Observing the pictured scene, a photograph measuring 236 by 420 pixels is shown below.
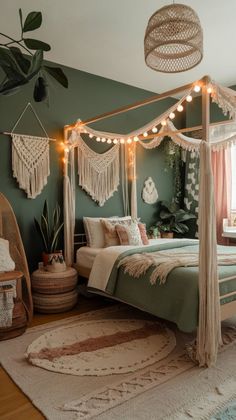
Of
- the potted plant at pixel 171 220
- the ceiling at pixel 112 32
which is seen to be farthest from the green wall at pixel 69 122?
the ceiling at pixel 112 32

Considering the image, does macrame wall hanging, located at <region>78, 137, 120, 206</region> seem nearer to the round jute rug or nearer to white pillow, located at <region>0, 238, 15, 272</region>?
white pillow, located at <region>0, 238, 15, 272</region>

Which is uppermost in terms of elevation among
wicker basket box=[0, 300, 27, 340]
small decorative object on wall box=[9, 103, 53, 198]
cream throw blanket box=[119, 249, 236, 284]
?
small decorative object on wall box=[9, 103, 53, 198]

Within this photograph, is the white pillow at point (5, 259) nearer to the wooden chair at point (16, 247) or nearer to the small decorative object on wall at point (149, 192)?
the wooden chair at point (16, 247)

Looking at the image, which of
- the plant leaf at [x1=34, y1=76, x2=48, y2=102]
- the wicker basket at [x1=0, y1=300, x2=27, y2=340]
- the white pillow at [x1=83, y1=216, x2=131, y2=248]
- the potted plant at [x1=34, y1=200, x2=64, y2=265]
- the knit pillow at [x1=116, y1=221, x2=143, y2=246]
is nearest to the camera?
the plant leaf at [x1=34, y1=76, x2=48, y2=102]

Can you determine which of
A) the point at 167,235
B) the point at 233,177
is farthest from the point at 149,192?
the point at 233,177

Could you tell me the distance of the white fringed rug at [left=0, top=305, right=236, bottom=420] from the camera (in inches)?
75.9

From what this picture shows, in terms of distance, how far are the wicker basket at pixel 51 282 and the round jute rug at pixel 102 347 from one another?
0.48 meters

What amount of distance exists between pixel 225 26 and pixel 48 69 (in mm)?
2703

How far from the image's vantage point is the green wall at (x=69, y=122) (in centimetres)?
381

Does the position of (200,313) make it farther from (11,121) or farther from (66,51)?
(66,51)

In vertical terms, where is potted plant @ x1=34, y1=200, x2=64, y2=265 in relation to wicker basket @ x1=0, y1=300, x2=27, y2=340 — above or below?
above

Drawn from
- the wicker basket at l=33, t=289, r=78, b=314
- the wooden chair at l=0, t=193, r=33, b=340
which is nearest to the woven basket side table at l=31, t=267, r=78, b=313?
the wicker basket at l=33, t=289, r=78, b=314

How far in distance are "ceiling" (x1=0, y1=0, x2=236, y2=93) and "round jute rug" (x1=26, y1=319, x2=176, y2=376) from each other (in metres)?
3.00

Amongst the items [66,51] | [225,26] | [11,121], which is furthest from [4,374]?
[225,26]
